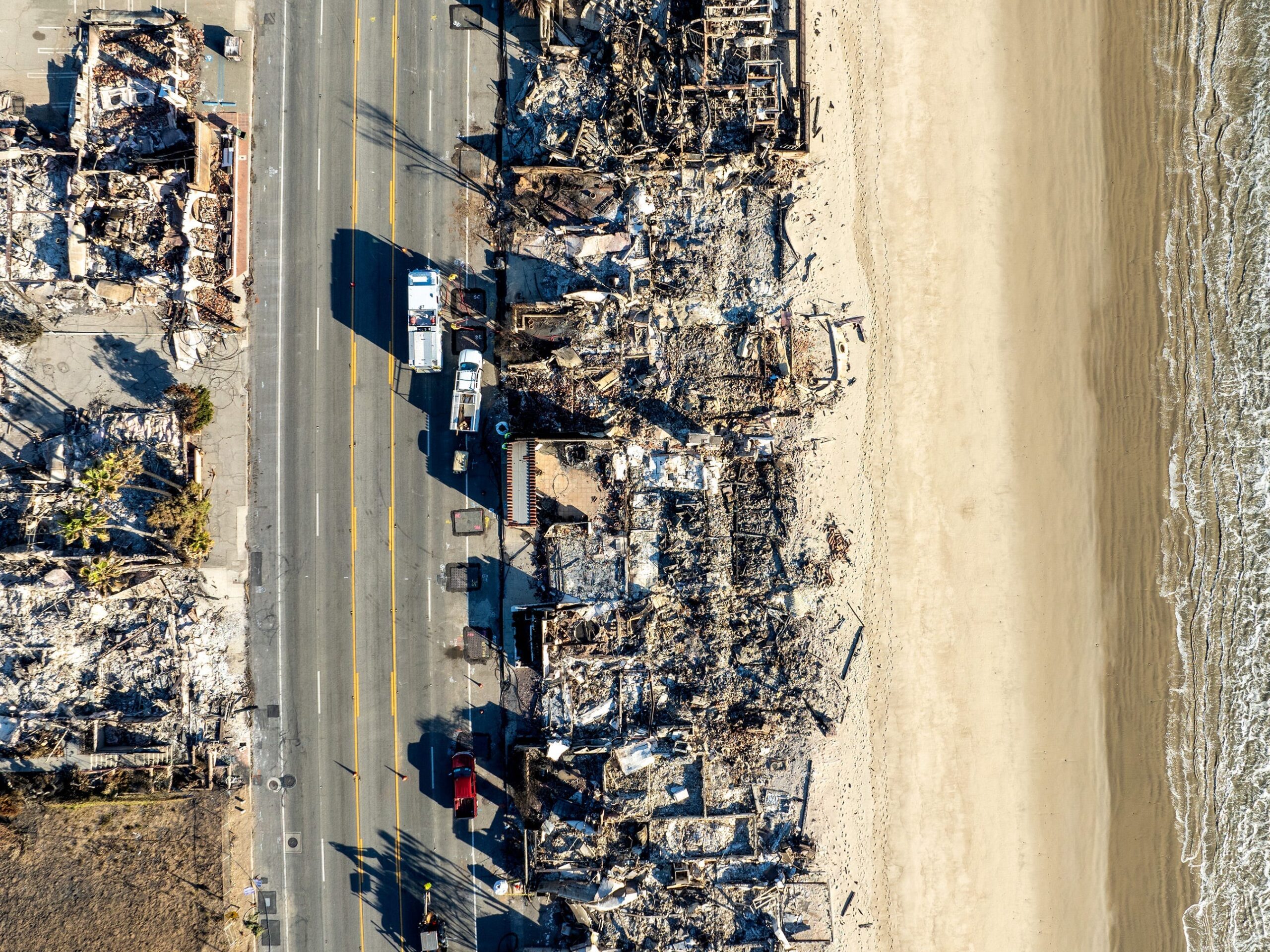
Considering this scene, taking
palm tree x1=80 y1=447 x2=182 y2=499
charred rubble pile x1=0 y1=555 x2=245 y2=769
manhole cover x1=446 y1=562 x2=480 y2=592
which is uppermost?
palm tree x1=80 y1=447 x2=182 y2=499

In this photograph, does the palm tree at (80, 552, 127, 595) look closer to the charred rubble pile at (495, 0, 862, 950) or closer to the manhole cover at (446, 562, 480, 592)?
the manhole cover at (446, 562, 480, 592)

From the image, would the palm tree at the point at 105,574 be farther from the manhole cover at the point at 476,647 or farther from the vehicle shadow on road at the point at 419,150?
the vehicle shadow on road at the point at 419,150

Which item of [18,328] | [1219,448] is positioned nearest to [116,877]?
[18,328]

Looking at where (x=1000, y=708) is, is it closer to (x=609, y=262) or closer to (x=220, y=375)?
(x=609, y=262)

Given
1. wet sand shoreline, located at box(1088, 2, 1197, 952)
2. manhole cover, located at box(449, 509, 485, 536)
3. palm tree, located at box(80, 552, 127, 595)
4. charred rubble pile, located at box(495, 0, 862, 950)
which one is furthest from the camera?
wet sand shoreline, located at box(1088, 2, 1197, 952)

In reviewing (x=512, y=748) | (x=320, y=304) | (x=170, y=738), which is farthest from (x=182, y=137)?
(x=512, y=748)

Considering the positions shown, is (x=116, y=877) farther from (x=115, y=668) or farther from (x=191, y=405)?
(x=191, y=405)

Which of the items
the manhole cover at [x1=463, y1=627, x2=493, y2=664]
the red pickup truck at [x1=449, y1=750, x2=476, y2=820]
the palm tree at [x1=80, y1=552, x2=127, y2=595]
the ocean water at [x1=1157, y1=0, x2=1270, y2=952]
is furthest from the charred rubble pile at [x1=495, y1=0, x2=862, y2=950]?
the palm tree at [x1=80, y1=552, x2=127, y2=595]
